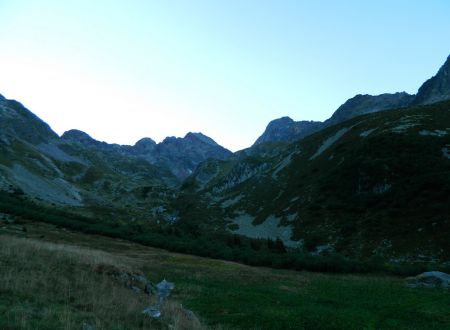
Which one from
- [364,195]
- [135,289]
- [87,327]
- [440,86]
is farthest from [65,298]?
[440,86]

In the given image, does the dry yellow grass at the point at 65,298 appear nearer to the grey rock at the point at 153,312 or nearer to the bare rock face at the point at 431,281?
the grey rock at the point at 153,312

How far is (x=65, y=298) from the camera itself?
15328 mm

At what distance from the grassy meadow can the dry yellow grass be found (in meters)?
0.04

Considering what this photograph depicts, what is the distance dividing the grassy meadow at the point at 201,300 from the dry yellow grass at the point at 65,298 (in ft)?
0.12

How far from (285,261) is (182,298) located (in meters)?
26.0

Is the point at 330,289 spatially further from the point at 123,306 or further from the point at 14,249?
the point at 14,249

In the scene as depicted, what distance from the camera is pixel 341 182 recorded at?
300 feet

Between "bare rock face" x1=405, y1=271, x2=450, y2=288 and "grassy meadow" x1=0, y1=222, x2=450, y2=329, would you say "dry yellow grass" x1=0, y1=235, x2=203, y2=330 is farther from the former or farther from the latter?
"bare rock face" x1=405, y1=271, x2=450, y2=288

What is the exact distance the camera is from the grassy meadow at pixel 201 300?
1361 centimetres

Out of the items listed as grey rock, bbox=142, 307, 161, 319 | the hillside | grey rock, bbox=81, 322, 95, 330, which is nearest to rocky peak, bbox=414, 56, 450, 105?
the hillside

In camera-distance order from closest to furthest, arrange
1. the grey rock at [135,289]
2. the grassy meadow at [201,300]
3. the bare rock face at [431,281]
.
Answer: the grassy meadow at [201,300] → the grey rock at [135,289] → the bare rock face at [431,281]

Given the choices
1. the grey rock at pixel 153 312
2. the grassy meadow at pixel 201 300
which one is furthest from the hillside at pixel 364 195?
the grey rock at pixel 153 312

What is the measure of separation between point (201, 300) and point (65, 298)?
10.4 metres

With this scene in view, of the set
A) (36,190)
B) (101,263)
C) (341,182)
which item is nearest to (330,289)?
(101,263)
